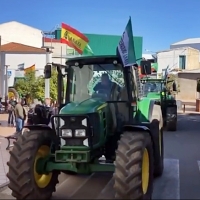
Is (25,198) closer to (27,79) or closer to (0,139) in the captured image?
(0,139)

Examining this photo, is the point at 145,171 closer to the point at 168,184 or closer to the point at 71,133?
the point at 71,133

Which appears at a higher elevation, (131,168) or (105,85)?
(105,85)

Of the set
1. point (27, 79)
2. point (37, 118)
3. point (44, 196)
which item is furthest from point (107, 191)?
point (27, 79)

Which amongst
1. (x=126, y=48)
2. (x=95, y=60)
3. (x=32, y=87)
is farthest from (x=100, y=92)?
(x=32, y=87)

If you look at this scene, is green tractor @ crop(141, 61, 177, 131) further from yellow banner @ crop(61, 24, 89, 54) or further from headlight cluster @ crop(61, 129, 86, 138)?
headlight cluster @ crop(61, 129, 86, 138)

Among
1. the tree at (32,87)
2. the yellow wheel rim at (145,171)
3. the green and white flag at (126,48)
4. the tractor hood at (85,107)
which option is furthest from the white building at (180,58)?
the yellow wheel rim at (145,171)

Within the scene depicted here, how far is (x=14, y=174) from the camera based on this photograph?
5.50 meters

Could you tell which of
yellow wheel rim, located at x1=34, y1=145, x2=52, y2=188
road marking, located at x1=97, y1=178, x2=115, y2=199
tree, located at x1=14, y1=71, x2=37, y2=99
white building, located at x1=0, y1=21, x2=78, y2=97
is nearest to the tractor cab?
yellow wheel rim, located at x1=34, y1=145, x2=52, y2=188

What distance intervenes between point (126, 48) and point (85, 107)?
1.20 m

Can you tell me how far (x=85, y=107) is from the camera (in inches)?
230

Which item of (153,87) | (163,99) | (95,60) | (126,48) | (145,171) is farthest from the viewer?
(153,87)

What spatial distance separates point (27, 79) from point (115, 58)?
2497cm

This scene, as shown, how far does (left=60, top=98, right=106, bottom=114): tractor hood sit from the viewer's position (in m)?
5.74

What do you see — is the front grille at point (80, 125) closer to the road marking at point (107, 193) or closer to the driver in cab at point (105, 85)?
the driver in cab at point (105, 85)
